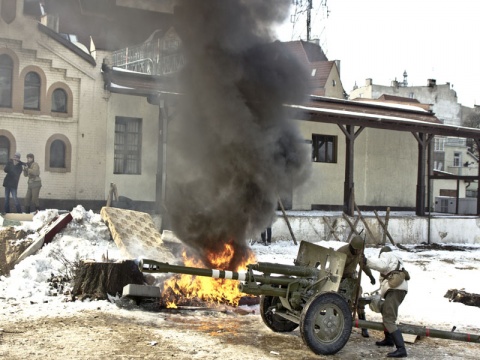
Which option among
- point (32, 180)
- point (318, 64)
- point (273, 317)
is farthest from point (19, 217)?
point (318, 64)

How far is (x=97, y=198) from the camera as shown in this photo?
1898 cm

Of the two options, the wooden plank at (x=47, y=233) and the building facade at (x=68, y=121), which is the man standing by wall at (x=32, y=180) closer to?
the building facade at (x=68, y=121)

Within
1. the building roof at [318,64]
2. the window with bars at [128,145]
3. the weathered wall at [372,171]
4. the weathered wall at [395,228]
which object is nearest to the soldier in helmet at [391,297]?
the weathered wall at [395,228]

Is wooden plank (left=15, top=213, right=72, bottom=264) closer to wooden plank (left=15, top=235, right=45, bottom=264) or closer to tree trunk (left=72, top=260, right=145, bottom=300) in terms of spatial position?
wooden plank (left=15, top=235, right=45, bottom=264)

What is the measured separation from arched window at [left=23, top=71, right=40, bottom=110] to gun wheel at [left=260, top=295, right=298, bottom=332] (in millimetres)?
13030

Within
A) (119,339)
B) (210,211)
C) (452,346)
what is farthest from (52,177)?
(452,346)

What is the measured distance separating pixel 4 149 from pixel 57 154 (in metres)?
1.61

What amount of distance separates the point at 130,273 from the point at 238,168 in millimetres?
2550

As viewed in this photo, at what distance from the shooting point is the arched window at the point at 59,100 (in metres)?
18.7

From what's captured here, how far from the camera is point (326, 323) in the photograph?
7023 mm

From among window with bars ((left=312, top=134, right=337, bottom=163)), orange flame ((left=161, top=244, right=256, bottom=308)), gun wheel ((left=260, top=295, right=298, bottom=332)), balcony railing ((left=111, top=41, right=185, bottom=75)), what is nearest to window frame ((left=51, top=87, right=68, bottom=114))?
balcony railing ((left=111, top=41, right=185, bottom=75))

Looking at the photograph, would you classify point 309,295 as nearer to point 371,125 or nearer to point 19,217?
point 19,217

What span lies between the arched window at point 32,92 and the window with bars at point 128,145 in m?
2.63

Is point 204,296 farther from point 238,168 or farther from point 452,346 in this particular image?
point 452,346
